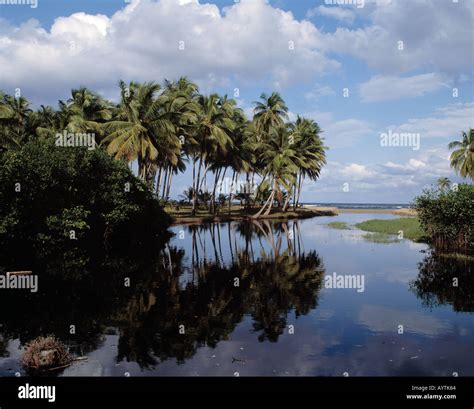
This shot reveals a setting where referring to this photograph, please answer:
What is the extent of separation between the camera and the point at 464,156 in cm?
7062

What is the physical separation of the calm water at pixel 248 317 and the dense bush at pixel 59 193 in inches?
94.8

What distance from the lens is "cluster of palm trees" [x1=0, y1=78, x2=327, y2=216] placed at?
4769 cm

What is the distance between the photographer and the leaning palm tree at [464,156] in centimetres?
6909

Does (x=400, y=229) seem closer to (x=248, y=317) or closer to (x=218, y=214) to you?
(x=218, y=214)

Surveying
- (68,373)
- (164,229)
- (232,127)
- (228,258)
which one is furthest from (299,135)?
(68,373)

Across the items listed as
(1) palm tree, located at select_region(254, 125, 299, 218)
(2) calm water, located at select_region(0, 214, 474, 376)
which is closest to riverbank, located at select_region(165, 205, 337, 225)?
(1) palm tree, located at select_region(254, 125, 299, 218)

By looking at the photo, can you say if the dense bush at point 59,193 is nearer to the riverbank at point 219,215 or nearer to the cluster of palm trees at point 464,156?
the riverbank at point 219,215

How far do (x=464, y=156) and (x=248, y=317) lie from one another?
220ft

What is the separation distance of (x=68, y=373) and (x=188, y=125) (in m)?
46.6

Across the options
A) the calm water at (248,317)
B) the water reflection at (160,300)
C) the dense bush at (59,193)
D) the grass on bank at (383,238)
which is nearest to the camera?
the calm water at (248,317)

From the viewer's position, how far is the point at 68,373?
398 inches

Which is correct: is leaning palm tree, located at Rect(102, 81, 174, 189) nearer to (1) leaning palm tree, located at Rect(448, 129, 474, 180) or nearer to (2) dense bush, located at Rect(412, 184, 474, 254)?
(2) dense bush, located at Rect(412, 184, 474, 254)

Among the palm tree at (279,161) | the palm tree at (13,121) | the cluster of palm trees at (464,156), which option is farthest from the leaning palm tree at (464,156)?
the palm tree at (13,121)
